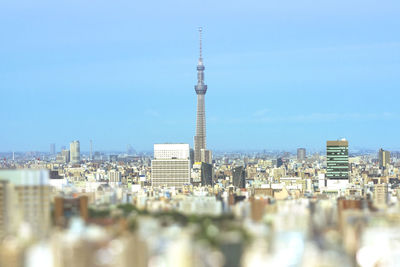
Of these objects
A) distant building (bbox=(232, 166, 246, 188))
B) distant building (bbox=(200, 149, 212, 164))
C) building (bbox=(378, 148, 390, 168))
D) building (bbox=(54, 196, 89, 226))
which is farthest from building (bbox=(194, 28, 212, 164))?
building (bbox=(54, 196, 89, 226))

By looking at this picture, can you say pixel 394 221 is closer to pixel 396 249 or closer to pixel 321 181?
pixel 396 249

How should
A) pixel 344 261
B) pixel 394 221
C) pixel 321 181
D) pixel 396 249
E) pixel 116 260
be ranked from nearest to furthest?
1. pixel 116 260
2. pixel 344 261
3. pixel 396 249
4. pixel 394 221
5. pixel 321 181

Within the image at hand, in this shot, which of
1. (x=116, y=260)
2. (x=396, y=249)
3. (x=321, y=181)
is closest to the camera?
(x=116, y=260)

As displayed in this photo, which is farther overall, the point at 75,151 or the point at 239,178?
the point at 75,151

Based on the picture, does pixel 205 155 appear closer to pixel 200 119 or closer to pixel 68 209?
pixel 200 119

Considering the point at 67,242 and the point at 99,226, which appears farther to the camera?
the point at 99,226

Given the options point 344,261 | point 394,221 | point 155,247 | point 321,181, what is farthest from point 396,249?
point 321,181

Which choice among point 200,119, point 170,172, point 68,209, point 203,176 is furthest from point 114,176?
point 68,209
